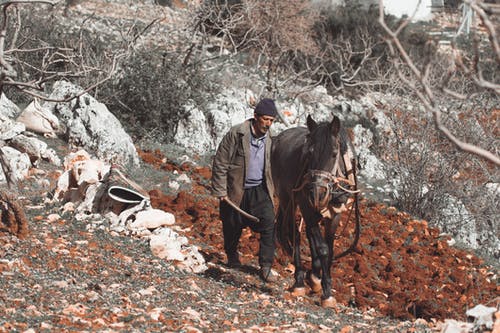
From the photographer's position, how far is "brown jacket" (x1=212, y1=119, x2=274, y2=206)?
26.3 feet

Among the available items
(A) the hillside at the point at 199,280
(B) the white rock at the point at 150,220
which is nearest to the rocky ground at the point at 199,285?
(A) the hillside at the point at 199,280

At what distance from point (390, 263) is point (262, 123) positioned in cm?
340

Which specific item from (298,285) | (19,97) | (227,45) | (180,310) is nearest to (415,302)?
(298,285)

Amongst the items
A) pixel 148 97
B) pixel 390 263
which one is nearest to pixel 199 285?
pixel 390 263

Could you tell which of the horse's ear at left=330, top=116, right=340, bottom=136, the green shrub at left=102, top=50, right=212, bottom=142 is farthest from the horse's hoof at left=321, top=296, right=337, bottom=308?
the green shrub at left=102, top=50, right=212, bottom=142

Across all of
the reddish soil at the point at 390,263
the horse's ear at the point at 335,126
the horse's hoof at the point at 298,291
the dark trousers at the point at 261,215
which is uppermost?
the horse's ear at the point at 335,126

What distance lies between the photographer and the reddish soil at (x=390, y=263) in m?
8.60

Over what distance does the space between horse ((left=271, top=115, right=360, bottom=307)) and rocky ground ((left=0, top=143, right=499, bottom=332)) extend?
0.36 metres

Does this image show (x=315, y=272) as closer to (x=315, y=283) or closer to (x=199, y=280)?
(x=315, y=283)

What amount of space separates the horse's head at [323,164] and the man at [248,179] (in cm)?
72

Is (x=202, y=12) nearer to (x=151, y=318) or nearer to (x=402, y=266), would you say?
(x=402, y=266)

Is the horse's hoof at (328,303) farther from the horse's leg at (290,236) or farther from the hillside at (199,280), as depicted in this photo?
the horse's leg at (290,236)

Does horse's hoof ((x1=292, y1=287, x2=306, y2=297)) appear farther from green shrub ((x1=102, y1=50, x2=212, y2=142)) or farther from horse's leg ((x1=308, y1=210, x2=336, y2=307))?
green shrub ((x1=102, y1=50, x2=212, y2=142))

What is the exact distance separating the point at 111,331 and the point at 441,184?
30.6 feet
